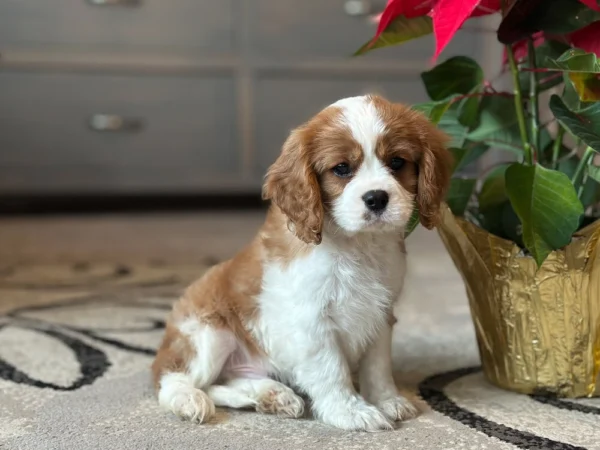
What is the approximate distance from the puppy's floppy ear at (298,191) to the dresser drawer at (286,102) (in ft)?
6.10

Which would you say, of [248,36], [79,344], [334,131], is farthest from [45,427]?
[248,36]

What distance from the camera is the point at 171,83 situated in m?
3.01

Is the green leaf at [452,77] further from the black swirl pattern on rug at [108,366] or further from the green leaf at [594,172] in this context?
the black swirl pattern on rug at [108,366]

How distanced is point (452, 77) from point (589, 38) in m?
0.25

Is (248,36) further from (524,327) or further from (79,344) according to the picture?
(524,327)

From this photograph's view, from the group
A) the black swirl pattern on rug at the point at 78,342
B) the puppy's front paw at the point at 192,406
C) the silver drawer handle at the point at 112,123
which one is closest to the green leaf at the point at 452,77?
the puppy's front paw at the point at 192,406

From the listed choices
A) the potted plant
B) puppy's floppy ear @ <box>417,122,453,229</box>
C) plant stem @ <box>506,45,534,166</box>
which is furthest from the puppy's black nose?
plant stem @ <box>506,45,534,166</box>

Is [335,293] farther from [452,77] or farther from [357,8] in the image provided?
[357,8]

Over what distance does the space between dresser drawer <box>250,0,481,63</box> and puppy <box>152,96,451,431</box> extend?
1861 mm

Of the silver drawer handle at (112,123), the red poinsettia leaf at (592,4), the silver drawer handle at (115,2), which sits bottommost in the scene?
the silver drawer handle at (112,123)

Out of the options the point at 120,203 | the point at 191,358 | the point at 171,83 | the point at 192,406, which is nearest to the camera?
the point at 192,406

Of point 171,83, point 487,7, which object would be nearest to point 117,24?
point 171,83

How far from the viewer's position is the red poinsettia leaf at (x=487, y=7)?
1264 millimetres

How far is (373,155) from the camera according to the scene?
1.19 metres
